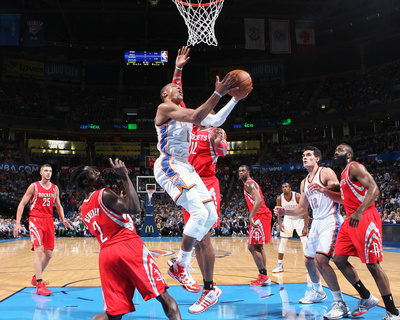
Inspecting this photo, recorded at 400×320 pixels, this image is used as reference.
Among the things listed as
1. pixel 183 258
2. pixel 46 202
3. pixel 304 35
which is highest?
pixel 304 35

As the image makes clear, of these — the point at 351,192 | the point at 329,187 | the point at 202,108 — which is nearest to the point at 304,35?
the point at 329,187

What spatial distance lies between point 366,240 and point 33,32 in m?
22.9

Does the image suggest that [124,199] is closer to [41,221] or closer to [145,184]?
[41,221]

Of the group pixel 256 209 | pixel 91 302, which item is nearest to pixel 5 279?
pixel 91 302

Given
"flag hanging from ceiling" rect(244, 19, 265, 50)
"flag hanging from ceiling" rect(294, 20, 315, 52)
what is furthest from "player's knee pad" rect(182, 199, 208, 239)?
"flag hanging from ceiling" rect(294, 20, 315, 52)

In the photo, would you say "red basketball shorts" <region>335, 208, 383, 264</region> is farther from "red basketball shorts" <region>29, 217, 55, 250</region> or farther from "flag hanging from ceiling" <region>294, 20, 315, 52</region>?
"flag hanging from ceiling" <region>294, 20, 315, 52</region>

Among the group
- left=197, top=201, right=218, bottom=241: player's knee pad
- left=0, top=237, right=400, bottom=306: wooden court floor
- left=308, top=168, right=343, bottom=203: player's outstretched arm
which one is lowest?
left=0, top=237, right=400, bottom=306: wooden court floor

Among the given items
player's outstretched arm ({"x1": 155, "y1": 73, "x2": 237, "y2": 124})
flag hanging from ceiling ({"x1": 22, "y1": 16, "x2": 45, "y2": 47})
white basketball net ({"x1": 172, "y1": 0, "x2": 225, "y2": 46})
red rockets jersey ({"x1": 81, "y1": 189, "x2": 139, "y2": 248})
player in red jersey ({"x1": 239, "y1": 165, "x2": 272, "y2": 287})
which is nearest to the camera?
red rockets jersey ({"x1": 81, "y1": 189, "x2": 139, "y2": 248})

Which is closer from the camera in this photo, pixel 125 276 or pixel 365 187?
pixel 125 276

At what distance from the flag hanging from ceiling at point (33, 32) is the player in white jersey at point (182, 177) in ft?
67.4

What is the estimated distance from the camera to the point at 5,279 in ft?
21.9

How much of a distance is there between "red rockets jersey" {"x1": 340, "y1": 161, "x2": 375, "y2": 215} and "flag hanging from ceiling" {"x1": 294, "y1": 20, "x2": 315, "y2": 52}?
20.4 meters

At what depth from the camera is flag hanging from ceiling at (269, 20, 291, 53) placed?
21.3 m

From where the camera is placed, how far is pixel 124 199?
302 cm
